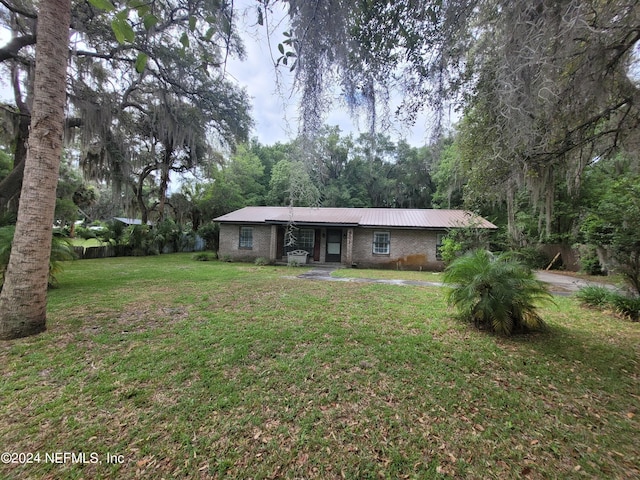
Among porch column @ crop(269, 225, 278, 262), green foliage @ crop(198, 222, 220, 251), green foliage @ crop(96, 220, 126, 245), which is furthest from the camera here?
green foliage @ crop(198, 222, 220, 251)

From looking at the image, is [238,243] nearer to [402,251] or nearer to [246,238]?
[246,238]

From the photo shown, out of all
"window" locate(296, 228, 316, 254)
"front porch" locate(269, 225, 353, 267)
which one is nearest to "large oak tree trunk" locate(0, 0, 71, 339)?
"front porch" locate(269, 225, 353, 267)

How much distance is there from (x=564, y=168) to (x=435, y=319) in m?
3.59

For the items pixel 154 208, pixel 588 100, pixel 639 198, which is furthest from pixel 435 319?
pixel 154 208

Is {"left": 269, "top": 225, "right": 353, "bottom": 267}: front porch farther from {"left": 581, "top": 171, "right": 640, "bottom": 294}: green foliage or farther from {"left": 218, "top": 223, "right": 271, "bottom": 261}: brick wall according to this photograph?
{"left": 581, "top": 171, "right": 640, "bottom": 294}: green foliage

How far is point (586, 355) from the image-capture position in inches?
140

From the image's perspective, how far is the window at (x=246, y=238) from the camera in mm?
14587

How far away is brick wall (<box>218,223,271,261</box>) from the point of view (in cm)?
1441

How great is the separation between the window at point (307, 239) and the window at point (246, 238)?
2.60m

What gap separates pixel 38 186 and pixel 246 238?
11.1 meters

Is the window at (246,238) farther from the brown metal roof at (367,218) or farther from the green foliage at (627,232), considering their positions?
the green foliage at (627,232)

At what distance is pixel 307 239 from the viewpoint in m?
14.6

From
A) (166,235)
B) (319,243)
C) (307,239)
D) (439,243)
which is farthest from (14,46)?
(439,243)

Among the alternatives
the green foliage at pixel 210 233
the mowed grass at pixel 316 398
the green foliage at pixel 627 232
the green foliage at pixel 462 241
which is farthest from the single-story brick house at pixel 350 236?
the mowed grass at pixel 316 398
